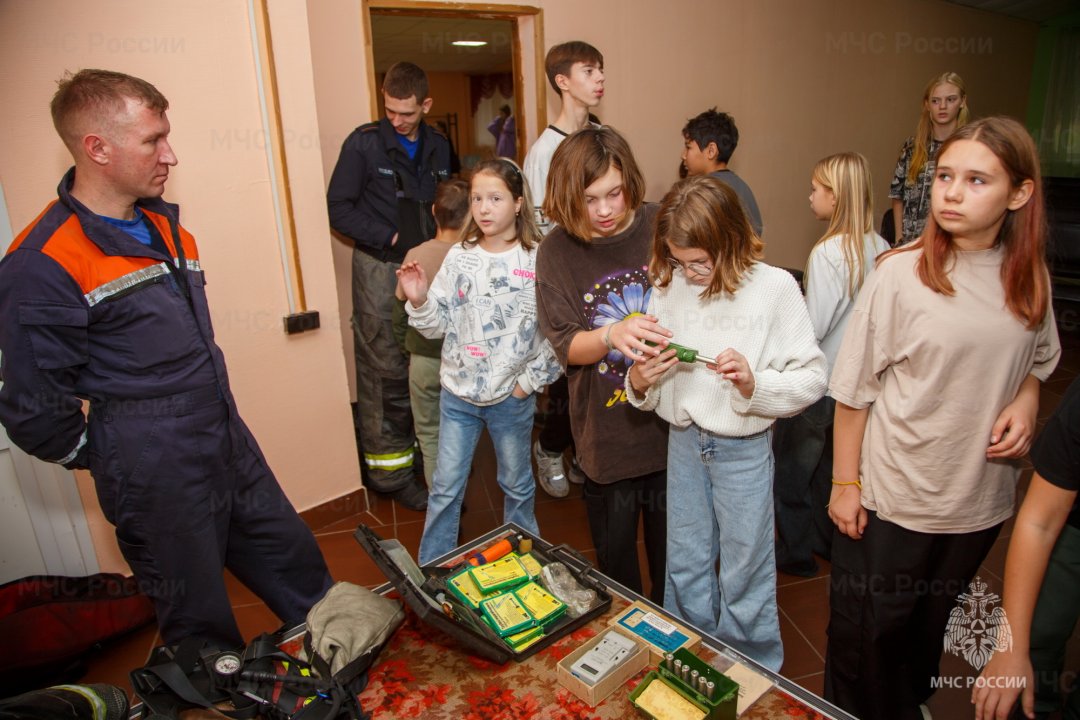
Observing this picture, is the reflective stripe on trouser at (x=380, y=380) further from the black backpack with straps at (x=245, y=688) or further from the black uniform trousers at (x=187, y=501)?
the black backpack with straps at (x=245, y=688)

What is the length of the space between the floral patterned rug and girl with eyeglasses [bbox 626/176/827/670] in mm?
394

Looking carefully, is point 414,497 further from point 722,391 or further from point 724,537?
point 722,391

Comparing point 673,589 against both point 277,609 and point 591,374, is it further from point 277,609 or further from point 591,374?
point 277,609

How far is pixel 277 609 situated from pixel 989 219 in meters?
2.18

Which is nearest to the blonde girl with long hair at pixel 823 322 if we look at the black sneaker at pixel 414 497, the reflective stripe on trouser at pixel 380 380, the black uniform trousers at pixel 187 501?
the black sneaker at pixel 414 497

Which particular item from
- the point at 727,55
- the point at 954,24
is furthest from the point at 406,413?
the point at 954,24

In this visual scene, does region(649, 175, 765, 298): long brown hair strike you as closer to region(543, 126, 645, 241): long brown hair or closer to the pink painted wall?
region(543, 126, 645, 241): long brown hair

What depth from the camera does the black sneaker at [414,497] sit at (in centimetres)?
329

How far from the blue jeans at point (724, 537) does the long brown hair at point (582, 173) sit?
62cm

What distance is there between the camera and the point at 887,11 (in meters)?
6.27

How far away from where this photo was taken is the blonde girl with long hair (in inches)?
92.4

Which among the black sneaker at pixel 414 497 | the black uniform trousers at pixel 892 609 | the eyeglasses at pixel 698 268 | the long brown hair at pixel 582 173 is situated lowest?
the black sneaker at pixel 414 497

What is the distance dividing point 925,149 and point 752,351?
9.39 feet

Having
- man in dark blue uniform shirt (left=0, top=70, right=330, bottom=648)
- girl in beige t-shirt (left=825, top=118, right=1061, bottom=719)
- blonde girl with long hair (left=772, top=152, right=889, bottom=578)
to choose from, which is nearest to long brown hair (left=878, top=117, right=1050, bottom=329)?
girl in beige t-shirt (left=825, top=118, right=1061, bottom=719)
